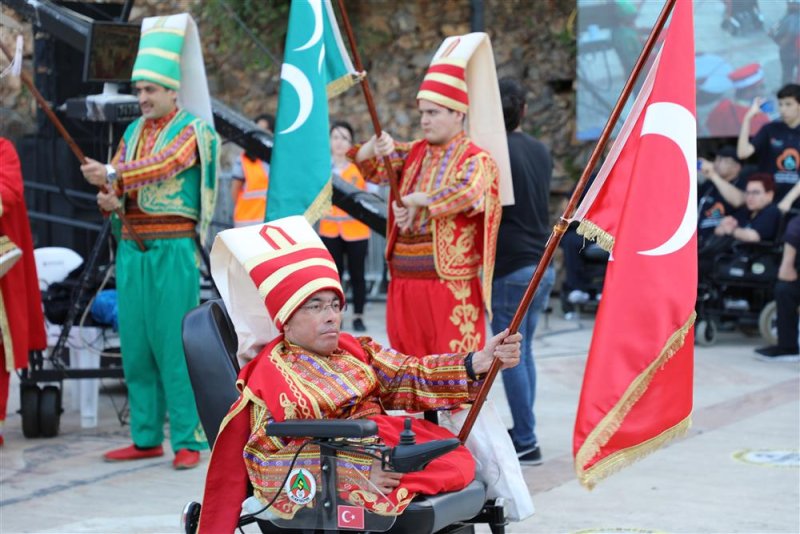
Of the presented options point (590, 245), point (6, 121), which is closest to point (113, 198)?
point (6, 121)

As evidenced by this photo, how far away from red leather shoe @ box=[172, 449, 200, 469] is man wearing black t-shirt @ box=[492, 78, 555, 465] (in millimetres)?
1578

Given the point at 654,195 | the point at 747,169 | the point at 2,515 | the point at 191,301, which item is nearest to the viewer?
the point at 654,195

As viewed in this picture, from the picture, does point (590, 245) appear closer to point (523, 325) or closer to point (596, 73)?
point (596, 73)

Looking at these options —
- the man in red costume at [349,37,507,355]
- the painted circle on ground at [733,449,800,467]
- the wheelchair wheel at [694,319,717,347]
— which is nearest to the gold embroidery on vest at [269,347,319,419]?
the man in red costume at [349,37,507,355]

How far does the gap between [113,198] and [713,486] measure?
313 centimetres

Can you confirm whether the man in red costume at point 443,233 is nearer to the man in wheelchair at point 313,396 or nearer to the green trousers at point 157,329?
the green trousers at point 157,329

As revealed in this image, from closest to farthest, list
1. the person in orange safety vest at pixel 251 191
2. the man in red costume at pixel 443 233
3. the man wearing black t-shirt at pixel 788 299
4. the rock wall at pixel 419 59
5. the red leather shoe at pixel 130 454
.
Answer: the man in red costume at pixel 443 233
the red leather shoe at pixel 130 454
the man wearing black t-shirt at pixel 788 299
the person in orange safety vest at pixel 251 191
the rock wall at pixel 419 59

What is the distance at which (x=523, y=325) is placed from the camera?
6.08 meters

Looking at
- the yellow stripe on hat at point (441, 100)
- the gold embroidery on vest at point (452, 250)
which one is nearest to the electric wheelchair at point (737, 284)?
the gold embroidery on vest at point (452, 250)

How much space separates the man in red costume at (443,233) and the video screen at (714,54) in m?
5.35

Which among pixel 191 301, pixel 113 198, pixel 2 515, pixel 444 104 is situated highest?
pixel 444 104

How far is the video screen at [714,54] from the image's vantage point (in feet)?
36.6

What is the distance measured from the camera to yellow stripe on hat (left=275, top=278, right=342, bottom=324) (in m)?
3.76

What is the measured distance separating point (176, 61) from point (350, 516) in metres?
3.37
